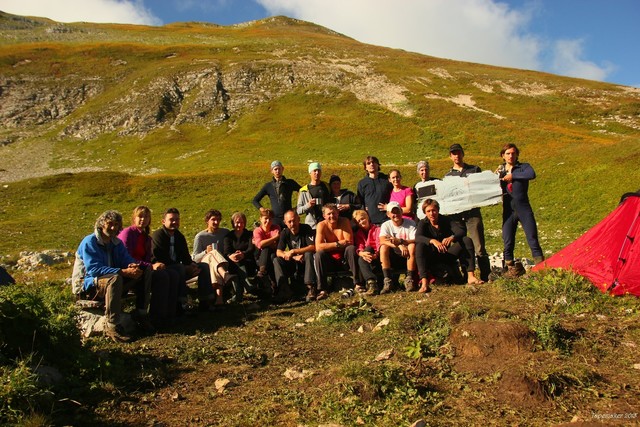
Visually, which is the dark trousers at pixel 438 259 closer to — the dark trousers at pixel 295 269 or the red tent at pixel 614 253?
the red tent at pixel 614 253

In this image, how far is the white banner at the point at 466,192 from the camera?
9172 millimetres

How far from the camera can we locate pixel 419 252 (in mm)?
8914

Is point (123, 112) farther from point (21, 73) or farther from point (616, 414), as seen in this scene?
point (616, 414)

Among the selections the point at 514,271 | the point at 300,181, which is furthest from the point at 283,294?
the point at 300,181

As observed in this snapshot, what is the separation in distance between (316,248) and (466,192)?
316cm

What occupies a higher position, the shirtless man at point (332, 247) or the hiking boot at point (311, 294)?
the shirtless man at point (332, 247)

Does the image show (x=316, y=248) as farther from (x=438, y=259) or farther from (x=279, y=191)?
(x=438, y=259)

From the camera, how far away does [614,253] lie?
745 cm

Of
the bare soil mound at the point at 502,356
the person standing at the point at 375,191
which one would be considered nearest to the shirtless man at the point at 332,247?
the person standing at the point at 375,191

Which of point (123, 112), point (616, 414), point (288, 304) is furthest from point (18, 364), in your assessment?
point (123, 112)

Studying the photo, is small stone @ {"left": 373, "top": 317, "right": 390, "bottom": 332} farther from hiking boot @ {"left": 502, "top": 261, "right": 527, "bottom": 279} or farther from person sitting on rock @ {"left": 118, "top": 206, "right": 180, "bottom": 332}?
person sitting on rock @ {"left": 118, "top": 206, "right": 180, "bottom": 332}

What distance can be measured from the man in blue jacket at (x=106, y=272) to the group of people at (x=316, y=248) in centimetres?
2

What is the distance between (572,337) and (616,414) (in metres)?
1.63

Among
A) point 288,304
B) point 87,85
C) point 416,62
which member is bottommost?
point 288,304
